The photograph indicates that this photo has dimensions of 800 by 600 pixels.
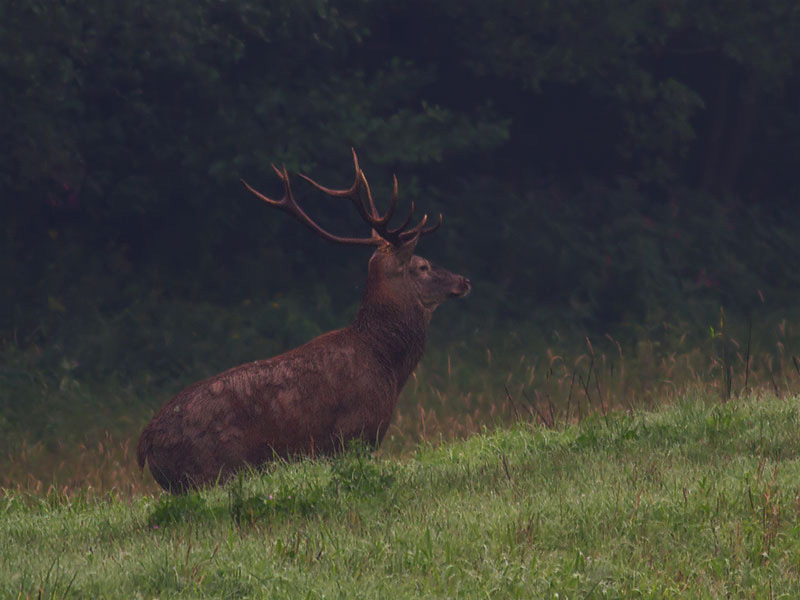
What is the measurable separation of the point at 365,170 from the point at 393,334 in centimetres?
769

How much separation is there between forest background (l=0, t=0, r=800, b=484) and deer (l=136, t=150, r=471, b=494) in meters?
4.40

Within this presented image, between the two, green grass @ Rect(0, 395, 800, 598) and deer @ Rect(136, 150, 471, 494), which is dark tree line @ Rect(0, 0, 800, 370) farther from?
green grass @ Rect(0, 395, 800, 598)

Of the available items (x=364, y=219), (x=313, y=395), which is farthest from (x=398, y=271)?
(x=313, y=395)

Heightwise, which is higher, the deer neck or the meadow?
the deer neck

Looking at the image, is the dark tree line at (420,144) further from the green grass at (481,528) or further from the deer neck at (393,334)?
the green grass at (481,528)

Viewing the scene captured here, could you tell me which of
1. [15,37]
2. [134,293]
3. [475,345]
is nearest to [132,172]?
[134,293]

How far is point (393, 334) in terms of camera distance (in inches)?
343

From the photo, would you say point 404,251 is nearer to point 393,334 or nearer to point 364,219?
point 364,219

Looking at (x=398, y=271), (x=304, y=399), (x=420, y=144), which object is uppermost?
(x=420, y=144)

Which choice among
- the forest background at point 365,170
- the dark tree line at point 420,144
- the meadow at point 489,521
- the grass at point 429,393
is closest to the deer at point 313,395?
the meadow at point 489,521

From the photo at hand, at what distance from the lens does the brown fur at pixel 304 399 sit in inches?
303

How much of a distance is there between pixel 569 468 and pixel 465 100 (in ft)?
38.9

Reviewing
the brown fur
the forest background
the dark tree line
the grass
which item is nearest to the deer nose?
the brown fur

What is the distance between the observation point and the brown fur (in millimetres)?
7688
